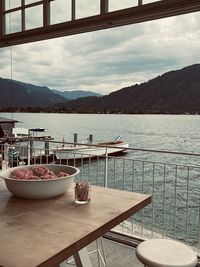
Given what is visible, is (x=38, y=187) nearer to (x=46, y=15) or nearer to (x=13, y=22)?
(x=46, y=15)

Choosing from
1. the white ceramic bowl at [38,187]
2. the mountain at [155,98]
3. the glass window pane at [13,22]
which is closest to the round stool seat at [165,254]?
the white ceramic bowl at [38,187]

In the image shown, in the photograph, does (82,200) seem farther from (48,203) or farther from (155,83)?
(155,83)

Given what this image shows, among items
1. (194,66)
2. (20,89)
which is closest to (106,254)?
(194,66)

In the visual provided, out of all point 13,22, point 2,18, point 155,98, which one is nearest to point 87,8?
point 13,22

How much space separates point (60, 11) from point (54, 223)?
264 centimetres

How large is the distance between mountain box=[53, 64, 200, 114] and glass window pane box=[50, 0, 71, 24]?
3443 mm

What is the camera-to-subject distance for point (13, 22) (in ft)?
12.0

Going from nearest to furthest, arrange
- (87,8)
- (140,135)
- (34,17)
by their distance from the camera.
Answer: (87,8) → (34,17) → (140,135)

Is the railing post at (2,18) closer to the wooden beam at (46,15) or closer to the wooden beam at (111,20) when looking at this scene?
the wooden beam at (111,20)

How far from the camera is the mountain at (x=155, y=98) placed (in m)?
6.57

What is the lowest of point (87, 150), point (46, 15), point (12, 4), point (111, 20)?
point (87, 150)

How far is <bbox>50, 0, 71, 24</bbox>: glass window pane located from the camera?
313 centimetres

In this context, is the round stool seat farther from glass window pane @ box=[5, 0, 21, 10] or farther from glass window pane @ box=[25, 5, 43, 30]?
glass window pane @ box=[5, 0, 21, 10]

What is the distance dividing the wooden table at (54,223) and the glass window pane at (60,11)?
6.96 ft
